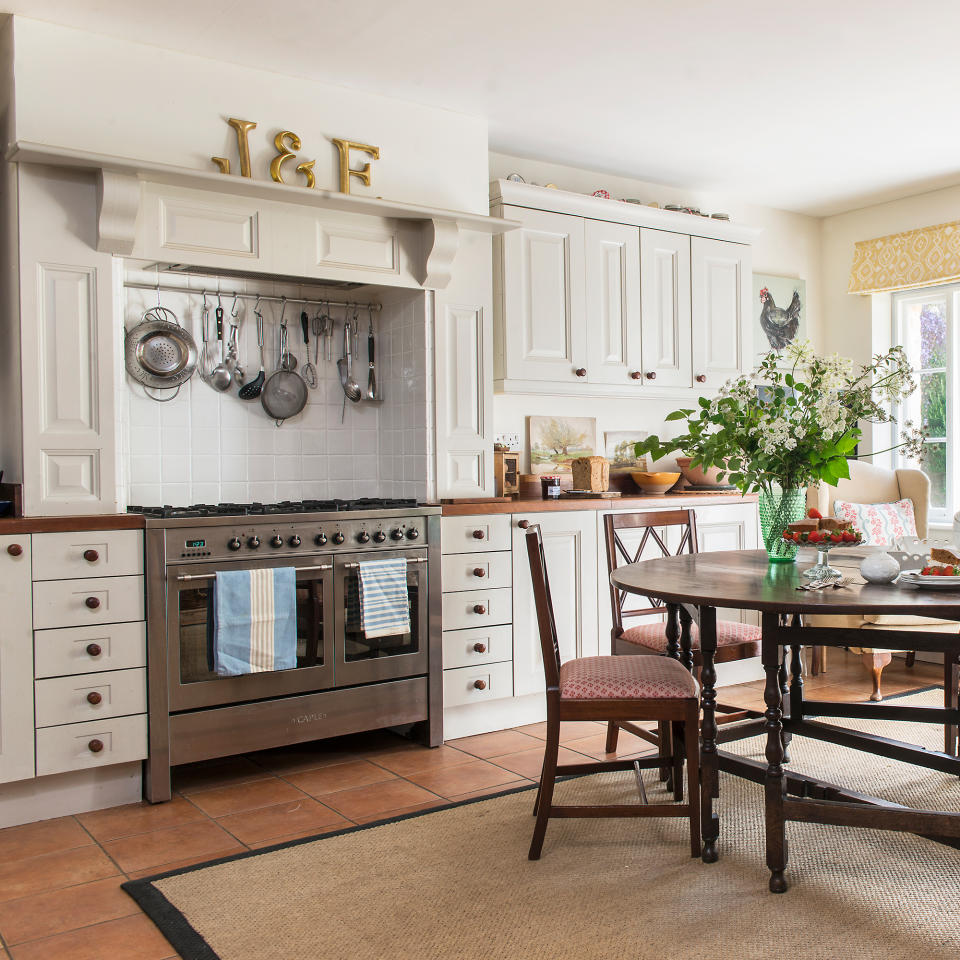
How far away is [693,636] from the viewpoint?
3064 millimetres

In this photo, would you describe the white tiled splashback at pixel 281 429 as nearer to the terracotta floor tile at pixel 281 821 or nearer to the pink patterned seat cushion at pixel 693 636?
the pink patterned seat cushion at pixel 693 636

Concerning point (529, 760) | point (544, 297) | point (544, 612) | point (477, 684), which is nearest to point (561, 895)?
point (544, 612)

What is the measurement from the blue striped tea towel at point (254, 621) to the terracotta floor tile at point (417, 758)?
Result: 537 millimetres

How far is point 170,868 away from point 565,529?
2.07 metres

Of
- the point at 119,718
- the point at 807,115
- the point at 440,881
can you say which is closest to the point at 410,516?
the point at 119,718

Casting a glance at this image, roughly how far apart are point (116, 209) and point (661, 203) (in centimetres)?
310

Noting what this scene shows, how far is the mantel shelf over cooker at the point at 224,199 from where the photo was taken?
2920 mm

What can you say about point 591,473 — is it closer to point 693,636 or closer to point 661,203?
point 693,636

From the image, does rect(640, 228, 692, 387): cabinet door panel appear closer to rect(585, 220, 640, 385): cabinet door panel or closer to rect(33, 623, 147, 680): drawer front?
rect(585, 220, 640, 385): cabinet door panel

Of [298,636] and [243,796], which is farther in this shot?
[298,636]

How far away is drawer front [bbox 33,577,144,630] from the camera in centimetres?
289

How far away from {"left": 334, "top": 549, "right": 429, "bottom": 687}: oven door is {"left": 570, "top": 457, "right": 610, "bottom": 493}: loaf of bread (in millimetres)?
1058

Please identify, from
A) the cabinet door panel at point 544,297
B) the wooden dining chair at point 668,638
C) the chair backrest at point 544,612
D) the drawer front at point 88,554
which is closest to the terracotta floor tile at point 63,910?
the drawer front at point 88,554

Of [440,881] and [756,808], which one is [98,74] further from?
[756,808]
